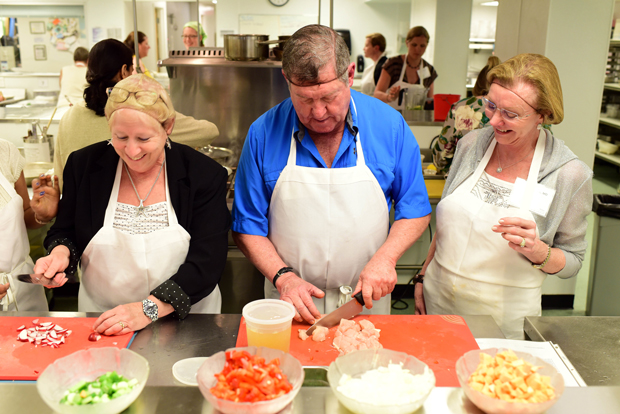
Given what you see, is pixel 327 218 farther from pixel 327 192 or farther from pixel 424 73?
pixel 424 73

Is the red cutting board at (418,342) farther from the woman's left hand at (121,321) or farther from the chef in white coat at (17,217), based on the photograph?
the chef in white coat at (17,217)

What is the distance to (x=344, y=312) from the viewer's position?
5.52ft

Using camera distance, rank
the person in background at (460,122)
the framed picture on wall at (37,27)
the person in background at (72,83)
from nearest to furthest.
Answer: the person in background at (460,122)
the person in background at (72,83)
the framed picture on wall at (37,27)

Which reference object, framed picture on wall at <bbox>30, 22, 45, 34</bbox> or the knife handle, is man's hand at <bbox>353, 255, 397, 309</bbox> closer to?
the knife handle

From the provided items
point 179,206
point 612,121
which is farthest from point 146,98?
point 612,121

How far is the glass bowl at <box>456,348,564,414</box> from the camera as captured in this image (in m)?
0.96

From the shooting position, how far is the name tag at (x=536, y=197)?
1832mm

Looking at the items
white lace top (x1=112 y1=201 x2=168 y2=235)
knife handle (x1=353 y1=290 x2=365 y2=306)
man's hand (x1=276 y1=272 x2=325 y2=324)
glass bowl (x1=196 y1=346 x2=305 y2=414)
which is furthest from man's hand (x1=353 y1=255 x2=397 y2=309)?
white lace top (x1=112 y1=201 x2=168 y2=235)

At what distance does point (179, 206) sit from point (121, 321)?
431mm

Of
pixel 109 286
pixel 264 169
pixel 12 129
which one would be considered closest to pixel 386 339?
pixel 264 169

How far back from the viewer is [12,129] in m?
6.13

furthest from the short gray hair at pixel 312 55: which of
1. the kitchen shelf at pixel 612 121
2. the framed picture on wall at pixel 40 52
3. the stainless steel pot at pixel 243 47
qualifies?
the framed picture on wall at pixel 40 52

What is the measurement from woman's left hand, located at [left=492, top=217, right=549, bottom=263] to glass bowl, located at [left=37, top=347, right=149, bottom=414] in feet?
3.78

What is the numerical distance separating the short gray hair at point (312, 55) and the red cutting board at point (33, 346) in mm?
961
